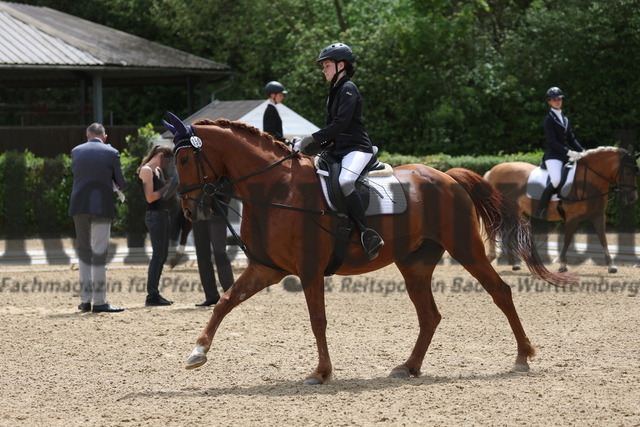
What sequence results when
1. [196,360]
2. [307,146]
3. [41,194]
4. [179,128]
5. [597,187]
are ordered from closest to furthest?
[196,360] → [179,128] → [307,146] → [597,187] → [41,194]

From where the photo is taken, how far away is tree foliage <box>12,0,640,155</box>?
26.7 m

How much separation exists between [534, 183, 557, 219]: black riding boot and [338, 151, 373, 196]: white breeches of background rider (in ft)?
26.0

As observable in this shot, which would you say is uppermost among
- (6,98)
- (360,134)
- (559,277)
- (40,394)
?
(6,98)

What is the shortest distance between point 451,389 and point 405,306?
477cm

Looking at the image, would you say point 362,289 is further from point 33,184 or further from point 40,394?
point 33,184

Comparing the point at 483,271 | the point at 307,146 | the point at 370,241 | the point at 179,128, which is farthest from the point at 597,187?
the point at 179,128

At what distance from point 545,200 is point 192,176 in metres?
9.05

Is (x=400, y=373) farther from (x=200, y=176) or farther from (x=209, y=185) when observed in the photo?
(x=200, y=176)

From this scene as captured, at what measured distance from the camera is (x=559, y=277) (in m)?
8.30

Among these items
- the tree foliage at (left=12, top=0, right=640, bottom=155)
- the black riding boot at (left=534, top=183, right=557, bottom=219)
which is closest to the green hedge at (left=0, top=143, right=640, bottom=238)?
the black riding boot at (left=534, top=183, right=557, bottom=219)

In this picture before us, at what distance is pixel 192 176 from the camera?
7344 millimetres

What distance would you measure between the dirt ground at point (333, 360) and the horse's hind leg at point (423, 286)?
0.34m

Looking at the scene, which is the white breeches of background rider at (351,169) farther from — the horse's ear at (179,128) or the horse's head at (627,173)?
the horse's head at (627,173)

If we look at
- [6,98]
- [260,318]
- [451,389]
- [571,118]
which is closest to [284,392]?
[451,389]
